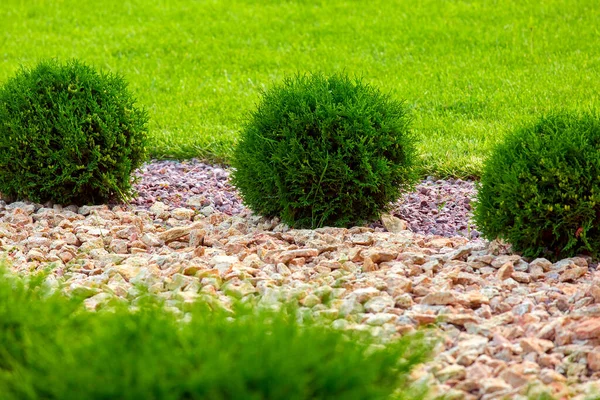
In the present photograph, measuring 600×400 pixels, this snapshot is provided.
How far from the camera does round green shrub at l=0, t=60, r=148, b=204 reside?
5.80 m

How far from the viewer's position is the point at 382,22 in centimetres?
1117

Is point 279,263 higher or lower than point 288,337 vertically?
lower

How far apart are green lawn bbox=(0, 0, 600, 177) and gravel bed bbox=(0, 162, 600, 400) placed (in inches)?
70.8

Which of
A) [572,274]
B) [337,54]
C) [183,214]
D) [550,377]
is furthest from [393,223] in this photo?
[337,54]

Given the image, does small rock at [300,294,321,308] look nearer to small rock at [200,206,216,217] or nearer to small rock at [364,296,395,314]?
small rock at [364,296,395,314]

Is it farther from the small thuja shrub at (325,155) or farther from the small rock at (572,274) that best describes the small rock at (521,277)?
the small thuja shrub at (325,155)

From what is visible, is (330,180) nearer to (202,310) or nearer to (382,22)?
(202,310)

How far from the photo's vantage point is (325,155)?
514 cm

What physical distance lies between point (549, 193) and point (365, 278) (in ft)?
3.55

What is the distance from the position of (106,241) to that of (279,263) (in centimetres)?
123

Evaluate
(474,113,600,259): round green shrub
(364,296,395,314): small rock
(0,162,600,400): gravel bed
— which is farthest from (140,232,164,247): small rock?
(474,113,600,259): round green shrub

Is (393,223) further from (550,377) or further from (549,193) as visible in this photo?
(550,377)

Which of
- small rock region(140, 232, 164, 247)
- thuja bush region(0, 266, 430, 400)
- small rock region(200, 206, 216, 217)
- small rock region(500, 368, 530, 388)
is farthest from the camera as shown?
small rock region(200, 206, 216, 217)

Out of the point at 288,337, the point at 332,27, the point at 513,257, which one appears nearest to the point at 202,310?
the point at 288,337
